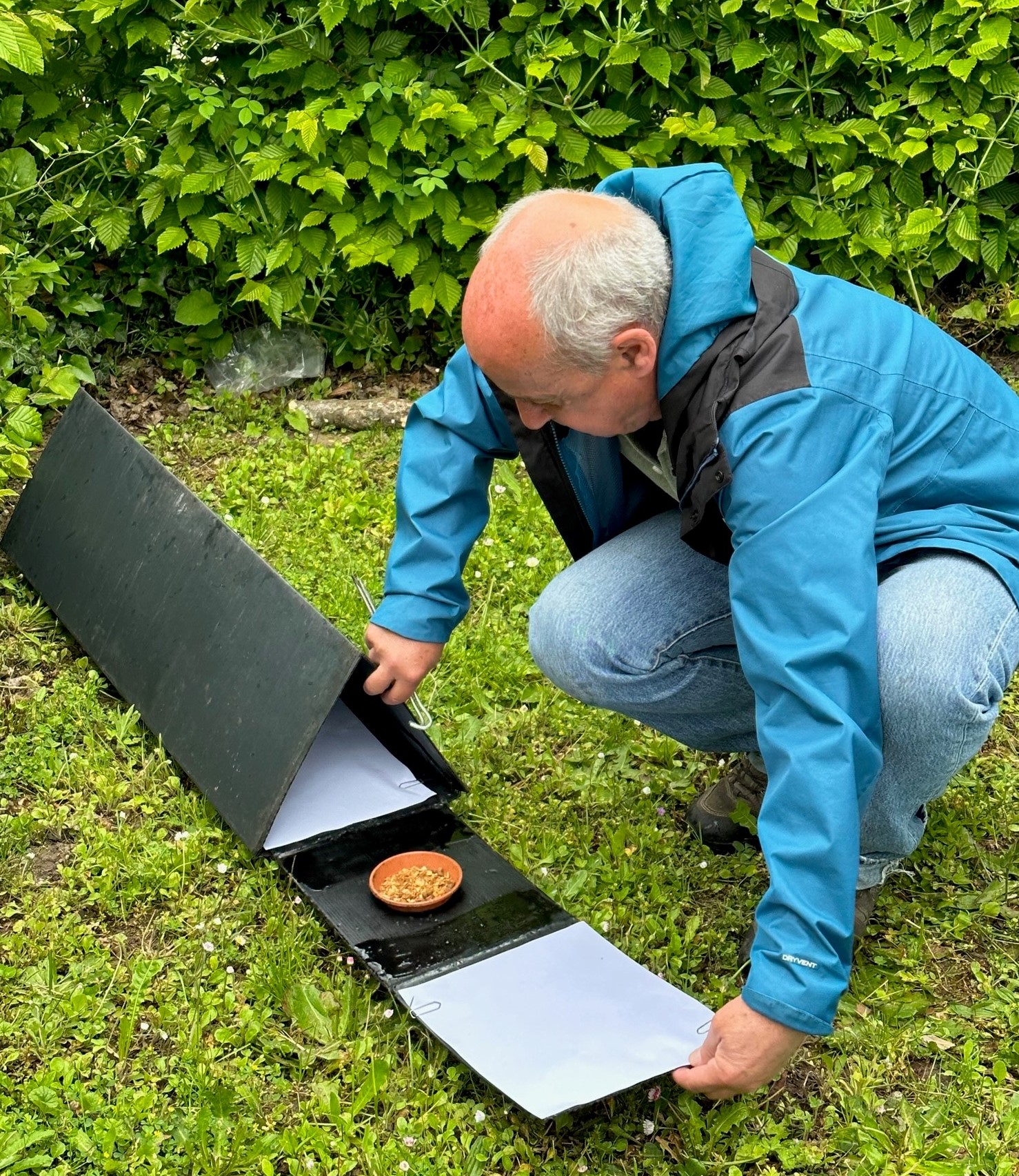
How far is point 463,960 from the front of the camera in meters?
2.55

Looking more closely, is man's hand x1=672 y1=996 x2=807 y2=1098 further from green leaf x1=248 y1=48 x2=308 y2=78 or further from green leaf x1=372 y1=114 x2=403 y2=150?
green leaf x1=248 y1=48 x2=308 y2=78

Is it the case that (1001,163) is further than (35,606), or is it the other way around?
(1001,163)

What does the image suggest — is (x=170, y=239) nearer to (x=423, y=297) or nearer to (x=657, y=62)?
(x=423, y=297)

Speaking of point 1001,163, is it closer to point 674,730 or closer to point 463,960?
point 674,730

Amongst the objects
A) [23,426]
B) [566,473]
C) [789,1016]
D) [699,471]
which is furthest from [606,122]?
[789,1016]

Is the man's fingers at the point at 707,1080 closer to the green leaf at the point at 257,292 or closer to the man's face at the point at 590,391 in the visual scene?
the man's face at the point at 590,391

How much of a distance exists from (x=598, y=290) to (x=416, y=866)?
4.21 feet

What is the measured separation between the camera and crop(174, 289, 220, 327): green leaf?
15.3ft

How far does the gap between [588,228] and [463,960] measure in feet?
4.44

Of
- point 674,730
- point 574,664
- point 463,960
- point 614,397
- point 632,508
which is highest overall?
point 614,397

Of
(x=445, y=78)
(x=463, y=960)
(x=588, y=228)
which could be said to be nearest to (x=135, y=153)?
(x=445, y=78)

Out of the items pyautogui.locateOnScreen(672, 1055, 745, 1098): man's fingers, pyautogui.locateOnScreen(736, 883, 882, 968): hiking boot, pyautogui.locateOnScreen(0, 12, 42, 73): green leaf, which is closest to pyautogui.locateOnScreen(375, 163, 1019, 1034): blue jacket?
pyautogui.locateOnScreen(672, 1055, 745, 1098): man's fingers

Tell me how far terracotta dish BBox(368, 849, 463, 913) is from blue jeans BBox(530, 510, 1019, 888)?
44 cm

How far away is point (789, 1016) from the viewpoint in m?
1.91
